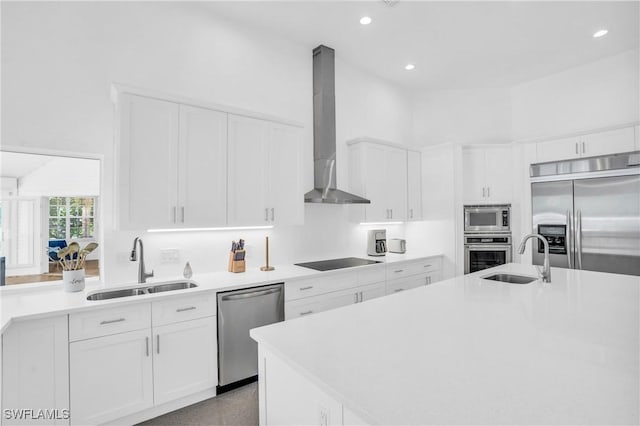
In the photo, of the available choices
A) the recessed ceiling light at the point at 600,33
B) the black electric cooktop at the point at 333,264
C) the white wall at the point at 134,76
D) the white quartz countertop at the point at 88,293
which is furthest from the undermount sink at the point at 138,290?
the recessed ceiling light at the point at 600,33

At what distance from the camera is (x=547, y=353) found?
116cm

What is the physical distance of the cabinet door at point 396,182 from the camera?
4.19m

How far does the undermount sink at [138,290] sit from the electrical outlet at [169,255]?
241mm

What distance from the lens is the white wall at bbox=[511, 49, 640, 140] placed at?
12.4 feet

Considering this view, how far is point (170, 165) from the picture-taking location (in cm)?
246

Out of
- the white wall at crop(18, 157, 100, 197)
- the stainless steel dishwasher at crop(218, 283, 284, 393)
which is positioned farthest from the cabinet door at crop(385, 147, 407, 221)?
the white wall at crop(18, 157, 100, 197)

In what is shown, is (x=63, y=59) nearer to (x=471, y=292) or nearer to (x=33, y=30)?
(x=33, y=30)

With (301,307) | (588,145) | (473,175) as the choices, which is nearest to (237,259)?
(301,307)

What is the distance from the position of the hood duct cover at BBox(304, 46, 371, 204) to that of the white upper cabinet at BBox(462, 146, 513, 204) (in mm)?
1705

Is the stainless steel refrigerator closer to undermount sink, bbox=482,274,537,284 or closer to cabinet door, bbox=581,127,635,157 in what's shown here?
cabinet door, bbox=581,127,635,157

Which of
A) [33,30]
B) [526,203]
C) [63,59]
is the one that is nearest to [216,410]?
[63,59]

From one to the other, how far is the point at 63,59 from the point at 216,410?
2.83 metres

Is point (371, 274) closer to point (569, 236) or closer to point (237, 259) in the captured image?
point (237, 259)

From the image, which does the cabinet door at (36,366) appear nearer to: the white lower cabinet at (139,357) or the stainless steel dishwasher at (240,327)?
the white lower cabinet at (139,357)
